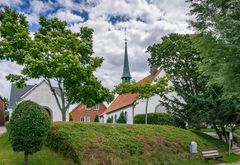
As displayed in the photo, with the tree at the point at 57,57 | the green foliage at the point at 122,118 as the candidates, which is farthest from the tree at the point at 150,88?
the green foliage at the point at 122,118

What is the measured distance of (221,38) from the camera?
1027 cm

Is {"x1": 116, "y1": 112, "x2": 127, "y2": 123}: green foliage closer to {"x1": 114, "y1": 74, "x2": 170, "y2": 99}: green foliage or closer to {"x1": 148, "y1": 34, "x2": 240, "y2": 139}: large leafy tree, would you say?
{"x1": 114, "y1": 74, "x2": 170, "y2": 99}: green foliage

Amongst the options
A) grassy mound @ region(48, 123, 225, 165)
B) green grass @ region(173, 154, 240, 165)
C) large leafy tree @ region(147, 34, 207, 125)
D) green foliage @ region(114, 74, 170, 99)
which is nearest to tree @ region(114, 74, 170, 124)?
green foliage @ region(114, 74, 170, 99)

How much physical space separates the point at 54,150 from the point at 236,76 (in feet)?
34.6

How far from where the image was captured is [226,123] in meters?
22.6

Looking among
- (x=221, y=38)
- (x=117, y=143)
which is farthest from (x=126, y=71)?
(x=221, y=38)

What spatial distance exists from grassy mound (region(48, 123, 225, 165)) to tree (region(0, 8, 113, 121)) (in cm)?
552

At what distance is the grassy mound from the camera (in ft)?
54.1

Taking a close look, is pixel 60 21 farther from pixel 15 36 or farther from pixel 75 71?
pixel 75 71

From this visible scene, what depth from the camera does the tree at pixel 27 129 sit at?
14.3m

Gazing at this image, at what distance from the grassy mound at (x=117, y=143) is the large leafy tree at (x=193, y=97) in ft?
8.65

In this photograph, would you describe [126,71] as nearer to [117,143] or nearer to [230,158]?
[230,158]

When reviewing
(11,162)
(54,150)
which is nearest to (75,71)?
(54,150)

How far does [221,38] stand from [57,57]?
1480 cm
